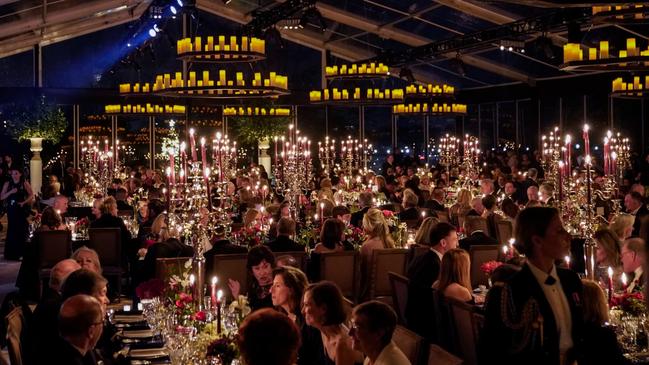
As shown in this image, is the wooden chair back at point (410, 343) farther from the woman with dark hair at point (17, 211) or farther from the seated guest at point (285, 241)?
the woman with dark hair at point (17, 211)

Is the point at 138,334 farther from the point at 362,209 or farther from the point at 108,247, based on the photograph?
the point at 362,209

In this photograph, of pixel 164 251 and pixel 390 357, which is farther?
pixel 164 251

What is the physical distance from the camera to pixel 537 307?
3.58 meters

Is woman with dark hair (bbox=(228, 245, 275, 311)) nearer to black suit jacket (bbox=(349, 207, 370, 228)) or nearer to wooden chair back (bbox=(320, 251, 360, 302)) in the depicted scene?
wooden chair back (bbox=(320, 251, 360, 302))

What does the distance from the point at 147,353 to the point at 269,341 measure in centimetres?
249

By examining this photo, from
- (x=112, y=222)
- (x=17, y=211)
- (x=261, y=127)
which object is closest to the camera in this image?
(x=112, y=222)

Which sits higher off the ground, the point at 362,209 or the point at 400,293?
the point at 362,209

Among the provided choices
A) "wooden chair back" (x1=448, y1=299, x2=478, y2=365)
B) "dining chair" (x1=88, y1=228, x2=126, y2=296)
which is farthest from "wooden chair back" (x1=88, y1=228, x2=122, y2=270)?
"wooden chair back" (x1=448, y1=299, x2=478, y2=365)

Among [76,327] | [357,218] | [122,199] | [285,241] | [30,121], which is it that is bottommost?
[76,327]

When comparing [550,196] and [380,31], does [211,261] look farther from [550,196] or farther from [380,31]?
[380,31]

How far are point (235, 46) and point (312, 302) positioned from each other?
6.75m

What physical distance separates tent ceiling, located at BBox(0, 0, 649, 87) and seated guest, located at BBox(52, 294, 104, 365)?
1178 cm

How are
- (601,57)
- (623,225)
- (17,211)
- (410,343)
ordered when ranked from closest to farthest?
(410,343) → (623,225) → (601,57) → (17,211)

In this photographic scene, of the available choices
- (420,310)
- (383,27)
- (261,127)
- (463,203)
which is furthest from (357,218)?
(261,127)
